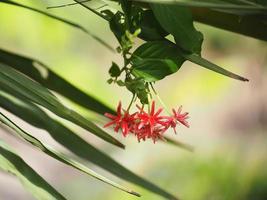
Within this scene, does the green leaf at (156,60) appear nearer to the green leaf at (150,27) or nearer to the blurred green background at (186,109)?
the green leaf at (150,27)

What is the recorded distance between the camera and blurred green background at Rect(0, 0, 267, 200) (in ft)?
3.23

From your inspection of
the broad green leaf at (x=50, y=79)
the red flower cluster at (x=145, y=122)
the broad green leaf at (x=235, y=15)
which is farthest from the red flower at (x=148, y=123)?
the broad green leaf at (x=50, y=79)

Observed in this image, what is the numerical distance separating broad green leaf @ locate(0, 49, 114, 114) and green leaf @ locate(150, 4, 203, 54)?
29 centimetres

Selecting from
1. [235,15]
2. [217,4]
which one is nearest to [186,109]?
[235,15]

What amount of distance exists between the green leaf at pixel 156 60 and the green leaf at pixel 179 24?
1 centimetres

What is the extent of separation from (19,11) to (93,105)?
1.54ft

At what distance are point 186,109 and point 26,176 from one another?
611mm

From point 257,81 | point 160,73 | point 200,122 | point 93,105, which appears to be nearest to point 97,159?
point 93,105

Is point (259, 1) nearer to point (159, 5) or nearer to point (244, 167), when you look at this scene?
point (159, 5)

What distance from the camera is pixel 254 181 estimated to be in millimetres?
983

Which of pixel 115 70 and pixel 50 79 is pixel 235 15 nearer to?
pixel 115 70

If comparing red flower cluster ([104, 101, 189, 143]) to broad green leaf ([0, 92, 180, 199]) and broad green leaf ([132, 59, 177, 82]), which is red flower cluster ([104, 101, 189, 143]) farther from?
broad green leaf ([0, 92, 180, 199])

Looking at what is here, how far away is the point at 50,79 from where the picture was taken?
723 millimetres

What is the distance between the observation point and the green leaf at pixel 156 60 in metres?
0.46
